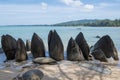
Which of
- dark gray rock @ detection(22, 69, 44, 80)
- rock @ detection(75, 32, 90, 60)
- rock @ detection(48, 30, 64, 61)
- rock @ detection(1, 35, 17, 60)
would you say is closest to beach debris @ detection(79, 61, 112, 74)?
rock @ detection(48, 30, 64, 61)

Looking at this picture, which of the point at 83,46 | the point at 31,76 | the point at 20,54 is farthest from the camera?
the point at 83,46

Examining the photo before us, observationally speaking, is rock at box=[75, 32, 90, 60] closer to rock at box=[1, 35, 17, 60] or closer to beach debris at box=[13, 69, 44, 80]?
rock at box=[1, 35, 17, 60]

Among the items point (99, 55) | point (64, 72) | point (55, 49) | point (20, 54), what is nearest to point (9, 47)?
point (20, 54)

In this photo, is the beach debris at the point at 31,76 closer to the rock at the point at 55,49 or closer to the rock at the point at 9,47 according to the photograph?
the rock at the point at 55,49

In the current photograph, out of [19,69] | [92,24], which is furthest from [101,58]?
[92,24]

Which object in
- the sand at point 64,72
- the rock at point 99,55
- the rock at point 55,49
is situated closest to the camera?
the sand at point 64,72

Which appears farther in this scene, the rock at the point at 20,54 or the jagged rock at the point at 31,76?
the rock at the point at 20,54

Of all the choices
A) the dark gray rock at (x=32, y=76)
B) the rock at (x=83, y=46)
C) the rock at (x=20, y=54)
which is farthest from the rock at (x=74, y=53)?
the dark gray rock at (x=32, y=76)

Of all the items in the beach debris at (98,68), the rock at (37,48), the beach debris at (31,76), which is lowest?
the beach debris at (98,68)

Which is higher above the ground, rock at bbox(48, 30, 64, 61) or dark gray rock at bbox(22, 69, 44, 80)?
rock at bbox(48, 30, 64, 61)

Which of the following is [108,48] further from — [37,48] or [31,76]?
[31,76]

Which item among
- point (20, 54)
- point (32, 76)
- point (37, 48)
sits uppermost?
point (37, 48)

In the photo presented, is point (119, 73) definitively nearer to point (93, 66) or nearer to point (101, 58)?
point (93, 66)

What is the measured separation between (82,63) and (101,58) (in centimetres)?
245
